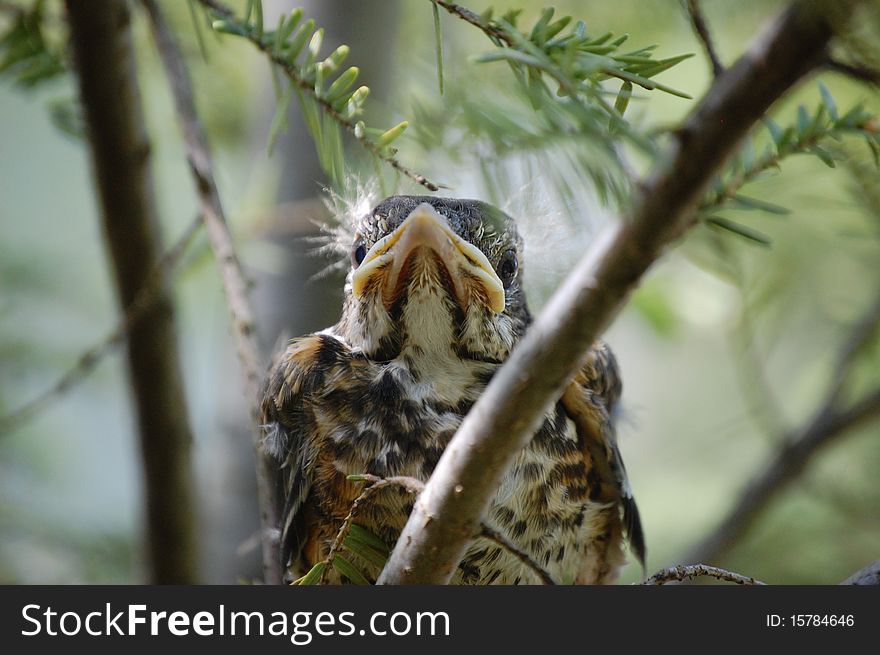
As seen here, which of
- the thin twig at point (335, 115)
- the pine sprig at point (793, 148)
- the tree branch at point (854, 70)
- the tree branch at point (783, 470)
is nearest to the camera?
the tree branch at point (854, 70)

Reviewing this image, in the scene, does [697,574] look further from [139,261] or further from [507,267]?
[139,261]

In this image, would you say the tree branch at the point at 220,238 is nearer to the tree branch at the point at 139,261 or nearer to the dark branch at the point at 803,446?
the tree branch at the point at 139,261

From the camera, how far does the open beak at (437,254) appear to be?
3.65 feet

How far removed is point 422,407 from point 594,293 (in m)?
0.63

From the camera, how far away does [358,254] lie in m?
1.25

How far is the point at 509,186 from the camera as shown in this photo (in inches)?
28.3

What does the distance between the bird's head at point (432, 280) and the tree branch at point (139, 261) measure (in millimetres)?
307

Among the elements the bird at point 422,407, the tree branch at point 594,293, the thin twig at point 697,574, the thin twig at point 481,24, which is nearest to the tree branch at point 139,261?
the bird at point 422,407

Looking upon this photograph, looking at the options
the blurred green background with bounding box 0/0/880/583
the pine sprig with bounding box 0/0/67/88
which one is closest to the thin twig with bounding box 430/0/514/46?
the blurred green background with bounding box 0/0/880/583

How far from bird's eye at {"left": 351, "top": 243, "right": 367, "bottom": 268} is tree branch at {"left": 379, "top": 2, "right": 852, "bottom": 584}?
1.72 ft

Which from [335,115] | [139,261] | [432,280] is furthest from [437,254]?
[139,261]

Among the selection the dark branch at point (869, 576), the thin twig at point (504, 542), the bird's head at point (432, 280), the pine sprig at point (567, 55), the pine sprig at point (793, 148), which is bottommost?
the dark branch at point (869, 576)


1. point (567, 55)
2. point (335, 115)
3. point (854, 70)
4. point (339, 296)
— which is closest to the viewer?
point (854, 70)

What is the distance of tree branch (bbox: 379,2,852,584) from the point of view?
1.62ft
